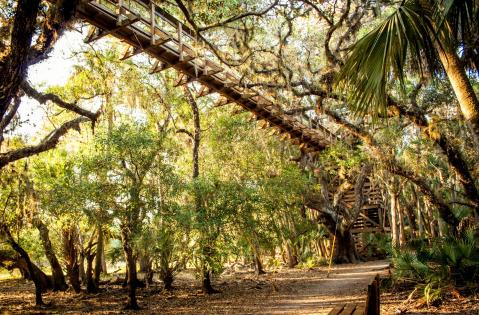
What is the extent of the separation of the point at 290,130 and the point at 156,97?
5.28m

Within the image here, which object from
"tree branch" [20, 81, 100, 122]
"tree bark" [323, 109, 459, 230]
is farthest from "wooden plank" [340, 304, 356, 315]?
"tree branch" [20, 81, 100, 122]

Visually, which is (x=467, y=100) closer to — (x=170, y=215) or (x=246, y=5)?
(x=246, y=5)

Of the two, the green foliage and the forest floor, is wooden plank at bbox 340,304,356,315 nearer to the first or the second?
the forest floor

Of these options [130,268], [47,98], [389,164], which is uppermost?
[47,98]

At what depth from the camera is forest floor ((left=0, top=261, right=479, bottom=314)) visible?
1037 cm

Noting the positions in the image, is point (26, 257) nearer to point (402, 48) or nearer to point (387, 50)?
point (387, 50)

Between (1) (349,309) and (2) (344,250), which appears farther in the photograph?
(2) (344,250)

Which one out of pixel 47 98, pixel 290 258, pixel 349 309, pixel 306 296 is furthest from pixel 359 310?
pixel 290 258

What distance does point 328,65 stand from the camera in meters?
9.15

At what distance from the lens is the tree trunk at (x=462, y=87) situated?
500 cm

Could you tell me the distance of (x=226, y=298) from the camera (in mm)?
12750

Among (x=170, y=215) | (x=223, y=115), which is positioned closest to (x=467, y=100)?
(x=170, y=215)

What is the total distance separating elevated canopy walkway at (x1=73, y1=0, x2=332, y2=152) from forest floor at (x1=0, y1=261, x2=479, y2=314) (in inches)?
220

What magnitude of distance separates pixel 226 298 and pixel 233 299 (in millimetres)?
350
